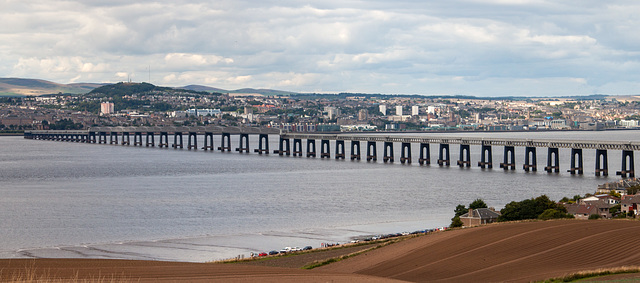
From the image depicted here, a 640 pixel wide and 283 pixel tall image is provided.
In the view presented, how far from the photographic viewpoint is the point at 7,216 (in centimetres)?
5562

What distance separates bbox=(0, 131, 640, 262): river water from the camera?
44.9 metres

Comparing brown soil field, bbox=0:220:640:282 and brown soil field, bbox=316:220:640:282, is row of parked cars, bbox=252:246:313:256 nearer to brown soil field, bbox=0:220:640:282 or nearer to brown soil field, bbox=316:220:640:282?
brown soil field, bbox=0:220:640:282

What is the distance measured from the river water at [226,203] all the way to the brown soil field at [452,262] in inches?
327

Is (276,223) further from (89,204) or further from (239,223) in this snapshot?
(89,204)

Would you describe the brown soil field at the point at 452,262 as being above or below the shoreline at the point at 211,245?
above

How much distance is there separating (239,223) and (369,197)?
17174 millimetres

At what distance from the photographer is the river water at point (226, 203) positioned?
4488 centimetres

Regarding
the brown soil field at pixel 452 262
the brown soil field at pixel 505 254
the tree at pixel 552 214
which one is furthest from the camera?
the tree at pixel 552 214

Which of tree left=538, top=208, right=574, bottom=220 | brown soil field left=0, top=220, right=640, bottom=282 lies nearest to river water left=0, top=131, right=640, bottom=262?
tree left=538, top=208, right=574, bottom=220

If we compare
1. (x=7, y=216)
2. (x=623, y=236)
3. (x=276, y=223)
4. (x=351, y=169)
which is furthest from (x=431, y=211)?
(x=351, y=169)

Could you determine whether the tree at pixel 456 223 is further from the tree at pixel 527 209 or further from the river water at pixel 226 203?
the tree at pixel 527 209

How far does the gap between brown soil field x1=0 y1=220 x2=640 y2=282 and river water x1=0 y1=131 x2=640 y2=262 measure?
327 inches

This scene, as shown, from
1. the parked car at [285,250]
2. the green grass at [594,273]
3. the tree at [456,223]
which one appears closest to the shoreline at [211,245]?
the parked car at [285,250]

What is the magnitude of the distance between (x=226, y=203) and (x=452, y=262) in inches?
1305
